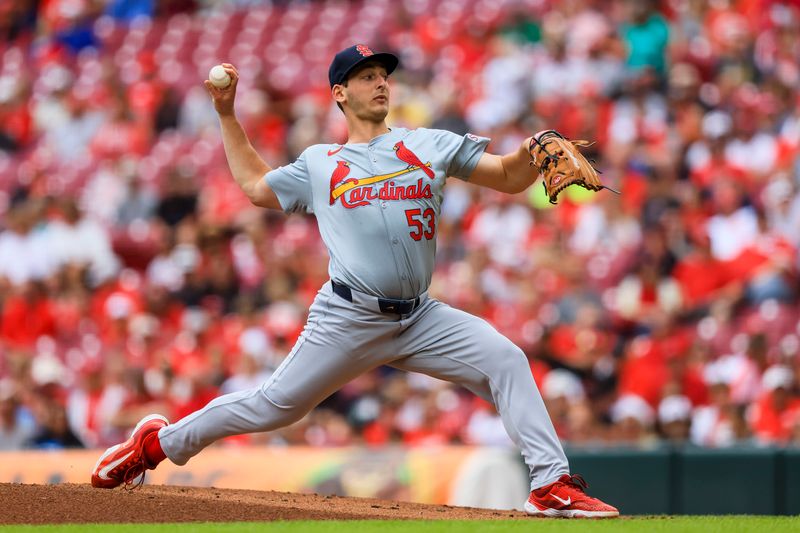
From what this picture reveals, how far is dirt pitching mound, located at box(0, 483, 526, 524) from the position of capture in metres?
4.99

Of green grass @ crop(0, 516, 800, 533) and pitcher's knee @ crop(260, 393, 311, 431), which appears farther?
pitcher's knee @ crop(260, 393, 311, 431)

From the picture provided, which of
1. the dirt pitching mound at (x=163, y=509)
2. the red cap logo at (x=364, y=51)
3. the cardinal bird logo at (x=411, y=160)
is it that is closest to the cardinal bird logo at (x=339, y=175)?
the cardinal bird logo at (x=411, y=160)

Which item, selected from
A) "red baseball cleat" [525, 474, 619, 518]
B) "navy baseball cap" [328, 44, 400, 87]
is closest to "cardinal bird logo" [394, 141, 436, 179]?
"navy baseball cap" [328, 44, 400, 87]

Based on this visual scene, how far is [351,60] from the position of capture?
5.22 m

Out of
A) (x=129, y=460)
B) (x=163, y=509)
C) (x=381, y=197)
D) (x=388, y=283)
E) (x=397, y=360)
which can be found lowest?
(x=163, y=509)

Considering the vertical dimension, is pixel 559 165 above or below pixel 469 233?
above

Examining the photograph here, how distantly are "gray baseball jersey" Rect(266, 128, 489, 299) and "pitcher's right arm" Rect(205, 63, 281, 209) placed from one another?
12 cm

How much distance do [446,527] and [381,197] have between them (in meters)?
1.24

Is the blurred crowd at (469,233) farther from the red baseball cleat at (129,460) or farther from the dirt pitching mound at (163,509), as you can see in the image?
the red baseball cleat at (129,460)

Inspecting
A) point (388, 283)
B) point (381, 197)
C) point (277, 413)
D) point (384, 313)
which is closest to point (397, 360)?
point (384, 313)

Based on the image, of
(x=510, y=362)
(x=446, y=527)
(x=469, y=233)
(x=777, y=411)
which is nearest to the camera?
(x=446, y=527)

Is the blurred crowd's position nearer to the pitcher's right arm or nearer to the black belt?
the black belt

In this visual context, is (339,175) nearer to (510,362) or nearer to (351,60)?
(351,60)

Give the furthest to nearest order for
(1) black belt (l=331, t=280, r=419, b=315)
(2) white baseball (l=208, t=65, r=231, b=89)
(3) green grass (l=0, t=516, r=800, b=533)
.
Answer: (2) white baseball (l=208, t=65, r=231, b=89) → (1) black belt (l=331, t=280, r=419, b=315) → (3) green grass (l=0, t=516, r=800, b=533)
